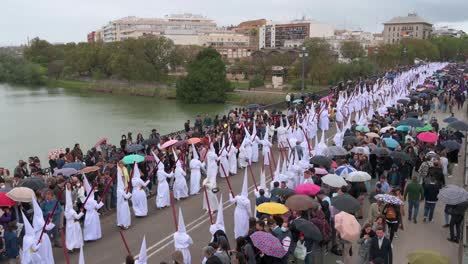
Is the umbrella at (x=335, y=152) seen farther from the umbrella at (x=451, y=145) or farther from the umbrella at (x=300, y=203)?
the umbrella at (x=300, y=203)

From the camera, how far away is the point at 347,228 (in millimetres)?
7613

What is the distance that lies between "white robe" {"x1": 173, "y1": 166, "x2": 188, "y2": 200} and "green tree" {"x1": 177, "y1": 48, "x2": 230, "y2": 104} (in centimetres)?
3974

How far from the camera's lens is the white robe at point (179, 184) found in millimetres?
12172

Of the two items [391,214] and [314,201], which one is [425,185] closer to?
[391,214]

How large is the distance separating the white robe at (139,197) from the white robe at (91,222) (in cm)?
124

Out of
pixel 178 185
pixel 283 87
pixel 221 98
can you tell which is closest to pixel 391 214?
pixel 178 185

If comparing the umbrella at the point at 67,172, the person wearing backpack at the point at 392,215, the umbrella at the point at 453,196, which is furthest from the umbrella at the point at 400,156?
the umbrella at the point at 67,172

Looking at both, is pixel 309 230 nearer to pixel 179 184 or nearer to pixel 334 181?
pixel 334 181

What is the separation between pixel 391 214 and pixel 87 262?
5758 mm

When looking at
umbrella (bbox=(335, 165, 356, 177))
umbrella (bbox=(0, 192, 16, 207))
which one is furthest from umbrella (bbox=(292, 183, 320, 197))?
umbrella (bbox=(0, 192, 16, 207))

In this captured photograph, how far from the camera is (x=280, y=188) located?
925 centimetres

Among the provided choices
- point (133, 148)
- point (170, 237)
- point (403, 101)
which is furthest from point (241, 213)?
point (403, 101)

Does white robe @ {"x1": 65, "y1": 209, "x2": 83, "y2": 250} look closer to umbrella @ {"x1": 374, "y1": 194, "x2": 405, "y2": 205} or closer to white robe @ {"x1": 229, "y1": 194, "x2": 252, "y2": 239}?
white robe @ {"x1": 229, "y1": 194, "x2": 252, "y2": 239}

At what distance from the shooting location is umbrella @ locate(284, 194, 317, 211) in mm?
7969
